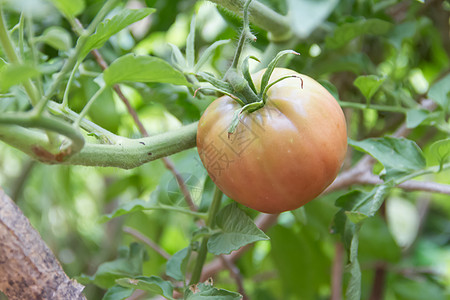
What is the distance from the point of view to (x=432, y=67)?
3.15 ft

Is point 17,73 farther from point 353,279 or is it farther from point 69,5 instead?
point 353,279

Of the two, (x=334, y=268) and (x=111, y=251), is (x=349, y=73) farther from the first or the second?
(x=111, y=251)

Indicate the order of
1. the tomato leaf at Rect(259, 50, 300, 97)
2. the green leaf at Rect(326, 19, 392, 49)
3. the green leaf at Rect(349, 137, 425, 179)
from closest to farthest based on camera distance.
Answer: the tomato leaf at Rect(259, 50, 300, 97), the green leaf at Rect(349, 137, 425, 179), the green leaf at Rect(326, 19, 392, 49)

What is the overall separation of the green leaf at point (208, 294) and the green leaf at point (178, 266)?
0.06 meters

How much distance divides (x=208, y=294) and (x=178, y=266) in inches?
3.6

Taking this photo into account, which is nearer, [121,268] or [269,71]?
[269,71]

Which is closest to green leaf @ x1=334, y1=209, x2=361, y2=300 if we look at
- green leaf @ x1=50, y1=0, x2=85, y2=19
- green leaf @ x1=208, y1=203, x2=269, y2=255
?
green leaf @ x1=208, y1=203, x2=269, y2=255

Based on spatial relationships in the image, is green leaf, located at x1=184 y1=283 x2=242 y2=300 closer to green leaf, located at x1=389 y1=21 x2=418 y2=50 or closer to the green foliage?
the green foliage

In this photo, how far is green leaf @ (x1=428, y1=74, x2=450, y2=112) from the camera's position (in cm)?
53

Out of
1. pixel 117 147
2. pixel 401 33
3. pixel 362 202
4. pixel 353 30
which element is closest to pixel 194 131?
pixel 117 147

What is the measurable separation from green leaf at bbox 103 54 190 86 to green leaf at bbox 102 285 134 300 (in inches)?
8.3

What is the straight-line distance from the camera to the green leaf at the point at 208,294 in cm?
38

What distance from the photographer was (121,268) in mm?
498

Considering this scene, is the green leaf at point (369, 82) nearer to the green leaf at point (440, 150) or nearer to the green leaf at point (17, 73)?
the green leaf at point (440, 150)
